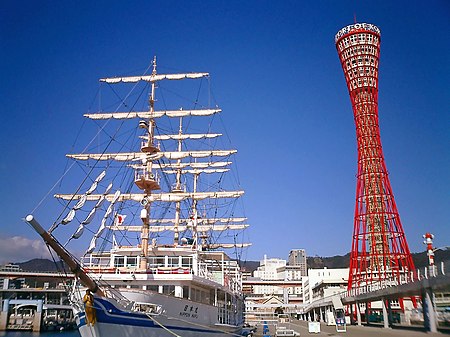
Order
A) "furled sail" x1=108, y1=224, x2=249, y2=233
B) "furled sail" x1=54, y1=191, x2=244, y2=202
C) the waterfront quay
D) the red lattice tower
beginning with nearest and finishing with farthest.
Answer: the waterfront quay < "furled sail" x1=54, y1=191, x2=244, y2=202 < "furled sail" x1=108, y1=224, x2=249, y2=233 < the red lattice tower

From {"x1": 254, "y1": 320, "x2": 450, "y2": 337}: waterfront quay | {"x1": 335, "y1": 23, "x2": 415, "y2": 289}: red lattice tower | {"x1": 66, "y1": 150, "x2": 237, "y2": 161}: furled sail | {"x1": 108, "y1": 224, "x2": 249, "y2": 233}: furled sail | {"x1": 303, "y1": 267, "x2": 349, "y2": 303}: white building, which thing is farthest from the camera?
{"x1": 303, "y1": 267, "x2": 349, "y2": 303}: white building

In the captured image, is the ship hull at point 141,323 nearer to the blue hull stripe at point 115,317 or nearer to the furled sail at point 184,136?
the blue hull stripe at point 115,317

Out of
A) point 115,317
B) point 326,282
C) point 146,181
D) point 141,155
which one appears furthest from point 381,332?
point 326,282

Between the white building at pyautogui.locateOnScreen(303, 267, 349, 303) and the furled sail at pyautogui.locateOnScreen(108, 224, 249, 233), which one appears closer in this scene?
the furled sail at pyautogui.locateOnScreen(108, 224, 249, 233)

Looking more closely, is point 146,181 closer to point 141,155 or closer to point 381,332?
point 141,155

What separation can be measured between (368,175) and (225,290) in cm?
3372

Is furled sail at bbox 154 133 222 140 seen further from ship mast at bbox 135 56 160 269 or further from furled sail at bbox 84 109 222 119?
ship mast at bbox 135 56 160 269

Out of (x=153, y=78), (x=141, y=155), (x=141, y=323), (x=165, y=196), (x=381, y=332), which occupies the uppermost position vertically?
(x=153, y=78)

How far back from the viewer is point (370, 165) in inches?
2140

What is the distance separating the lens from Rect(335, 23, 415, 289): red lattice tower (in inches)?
2085

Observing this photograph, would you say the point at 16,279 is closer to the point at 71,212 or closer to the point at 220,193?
the point at 220,193

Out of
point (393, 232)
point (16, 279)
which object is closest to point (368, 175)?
point (393, 232)

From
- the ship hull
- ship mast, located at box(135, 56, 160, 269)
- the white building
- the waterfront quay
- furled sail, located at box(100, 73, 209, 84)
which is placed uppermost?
furled sail, located at box(100, 73, 209, 84)

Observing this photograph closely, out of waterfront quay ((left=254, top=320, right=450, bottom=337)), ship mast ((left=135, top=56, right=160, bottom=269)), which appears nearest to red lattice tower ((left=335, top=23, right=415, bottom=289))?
waterfront quay ((left=254, top=320, right=450, bottom=337))
